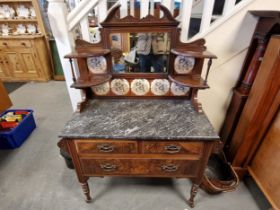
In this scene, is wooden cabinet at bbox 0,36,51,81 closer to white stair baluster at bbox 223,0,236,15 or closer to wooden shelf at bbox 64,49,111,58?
wooden shelf at bbox 64,49,111,58

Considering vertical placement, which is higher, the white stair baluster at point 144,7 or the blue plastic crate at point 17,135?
the white stair baluster at point 144,7

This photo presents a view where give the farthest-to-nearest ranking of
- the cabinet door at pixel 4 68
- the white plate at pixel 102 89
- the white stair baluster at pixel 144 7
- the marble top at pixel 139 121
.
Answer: the cabinet door at pixel 4 68 < the white plate at pixel 102 89 < the white stair baluster at pixel 144 7 < the marble top at pixel 139 121

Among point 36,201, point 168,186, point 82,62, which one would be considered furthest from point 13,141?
point 168,186

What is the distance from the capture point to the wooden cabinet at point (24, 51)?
3131 millimetres

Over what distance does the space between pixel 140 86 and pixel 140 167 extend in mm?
572

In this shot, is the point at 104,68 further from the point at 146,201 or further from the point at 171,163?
the point at 146,201

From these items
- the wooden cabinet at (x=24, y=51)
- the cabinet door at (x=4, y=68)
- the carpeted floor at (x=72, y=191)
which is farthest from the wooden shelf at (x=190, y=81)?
the cabinet door at (x=4, y=68)

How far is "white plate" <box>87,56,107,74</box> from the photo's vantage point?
1156 millimetres

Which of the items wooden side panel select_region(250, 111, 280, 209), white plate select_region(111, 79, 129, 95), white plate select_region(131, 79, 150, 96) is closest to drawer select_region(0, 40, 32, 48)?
white plate select_region(111, 79, 129, 95)

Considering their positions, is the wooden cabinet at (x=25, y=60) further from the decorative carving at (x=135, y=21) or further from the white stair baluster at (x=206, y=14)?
the white stair baluster at (x=206, y=14)

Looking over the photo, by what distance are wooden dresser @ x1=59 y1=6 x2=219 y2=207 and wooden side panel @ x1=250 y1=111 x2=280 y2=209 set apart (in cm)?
54

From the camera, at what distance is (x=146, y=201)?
1332 millimetres

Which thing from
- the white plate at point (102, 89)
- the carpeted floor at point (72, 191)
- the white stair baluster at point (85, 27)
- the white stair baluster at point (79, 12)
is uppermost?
the white stair baluster at point (79, 12)

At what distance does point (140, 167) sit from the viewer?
1075mm
